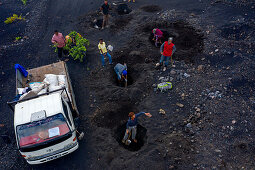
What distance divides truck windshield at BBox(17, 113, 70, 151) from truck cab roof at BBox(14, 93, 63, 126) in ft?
0.53

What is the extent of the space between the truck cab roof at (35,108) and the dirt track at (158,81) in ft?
6.05

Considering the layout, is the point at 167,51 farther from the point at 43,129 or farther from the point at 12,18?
the point at 12,18

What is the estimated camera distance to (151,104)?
7.73 metres

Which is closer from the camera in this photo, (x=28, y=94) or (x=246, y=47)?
(x=28, y=94)

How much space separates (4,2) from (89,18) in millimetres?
9173

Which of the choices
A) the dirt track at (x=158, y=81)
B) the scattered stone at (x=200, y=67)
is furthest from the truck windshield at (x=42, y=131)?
the scattered stone at (x=200, y=67)

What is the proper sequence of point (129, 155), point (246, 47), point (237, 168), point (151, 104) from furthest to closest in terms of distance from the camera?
point (246, 47)
point (151, 104)
point (129, 155)
point (237, 168)

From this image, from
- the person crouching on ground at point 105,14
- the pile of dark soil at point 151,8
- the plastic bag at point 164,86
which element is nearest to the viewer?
the plastic bag at point 164,86

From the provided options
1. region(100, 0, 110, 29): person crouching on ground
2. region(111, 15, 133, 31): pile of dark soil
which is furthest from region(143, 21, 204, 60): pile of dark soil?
region(100, 0, 110, 29): person crouching on ground

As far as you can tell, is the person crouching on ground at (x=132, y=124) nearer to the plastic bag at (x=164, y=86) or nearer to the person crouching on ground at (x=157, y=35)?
the plastic bag at (x=164, y=86)

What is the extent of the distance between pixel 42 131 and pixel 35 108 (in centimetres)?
81

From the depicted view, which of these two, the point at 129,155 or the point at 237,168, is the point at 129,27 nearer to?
the point at 129,155

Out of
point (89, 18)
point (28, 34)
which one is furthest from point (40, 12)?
point (89, 18)

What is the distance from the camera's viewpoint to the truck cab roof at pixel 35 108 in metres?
A: 5.67
